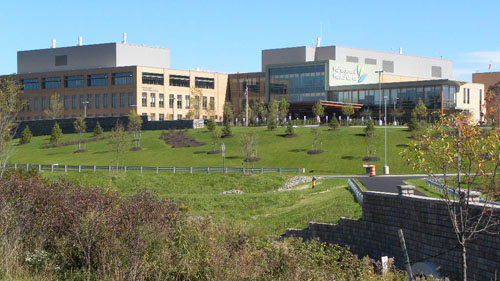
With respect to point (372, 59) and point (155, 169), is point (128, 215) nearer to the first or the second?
point (155, 169)

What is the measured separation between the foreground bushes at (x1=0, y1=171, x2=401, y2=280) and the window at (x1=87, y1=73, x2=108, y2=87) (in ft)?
337

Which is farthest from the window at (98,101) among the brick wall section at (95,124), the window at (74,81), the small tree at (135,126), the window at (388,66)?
the window at (388,66)

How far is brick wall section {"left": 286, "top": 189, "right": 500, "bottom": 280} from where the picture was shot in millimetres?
21578

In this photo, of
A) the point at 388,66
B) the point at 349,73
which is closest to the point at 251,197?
the point at 349,73

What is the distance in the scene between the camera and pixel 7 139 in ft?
143

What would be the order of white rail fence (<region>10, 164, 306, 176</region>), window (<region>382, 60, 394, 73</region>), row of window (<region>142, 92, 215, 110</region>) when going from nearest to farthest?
white rail fence (<region>10, 164, 306, 176</region>) → row of window (<region>142, 92, 215, 110</region>) → window (<region>382, 60, 394, 73</region>)

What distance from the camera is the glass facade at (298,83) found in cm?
11381

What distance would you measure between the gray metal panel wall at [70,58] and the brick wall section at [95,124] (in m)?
20.2

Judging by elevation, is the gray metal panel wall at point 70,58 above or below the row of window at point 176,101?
above

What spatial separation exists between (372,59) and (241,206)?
90870 millimetres

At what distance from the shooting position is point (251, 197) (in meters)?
46.8

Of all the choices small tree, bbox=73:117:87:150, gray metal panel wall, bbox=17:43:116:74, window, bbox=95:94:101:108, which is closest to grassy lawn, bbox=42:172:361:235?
small tree, bbox=73:117:87:150

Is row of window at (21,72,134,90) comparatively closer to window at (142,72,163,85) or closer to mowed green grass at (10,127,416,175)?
window at (142,72,163,85)

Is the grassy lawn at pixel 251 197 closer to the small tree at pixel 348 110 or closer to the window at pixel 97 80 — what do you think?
the small tree at pixel 348 110
